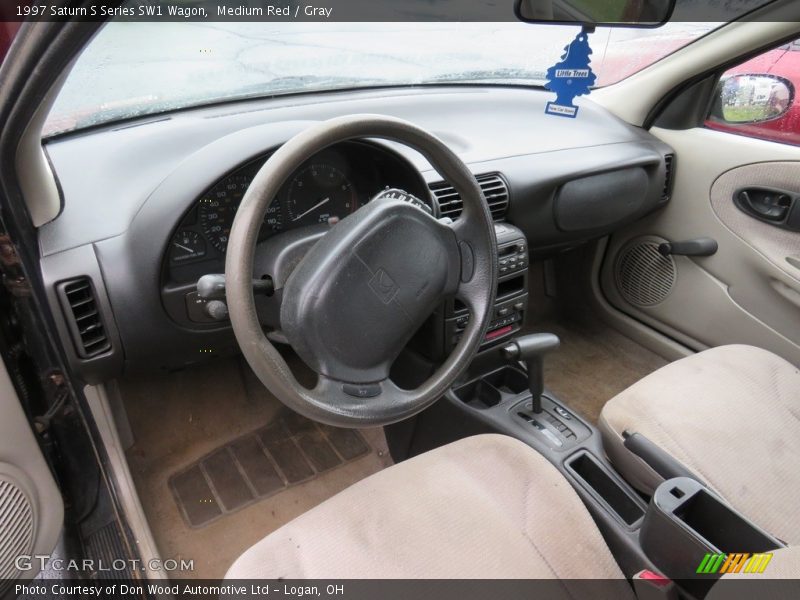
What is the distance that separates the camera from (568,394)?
2137 millimetres

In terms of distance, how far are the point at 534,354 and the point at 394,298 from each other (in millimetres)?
501

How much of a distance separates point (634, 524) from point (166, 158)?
4.38 feet

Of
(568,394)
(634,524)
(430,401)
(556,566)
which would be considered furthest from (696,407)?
(568,394)

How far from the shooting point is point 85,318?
1167 mm

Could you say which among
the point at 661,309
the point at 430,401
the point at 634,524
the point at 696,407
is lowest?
the point at 661,309

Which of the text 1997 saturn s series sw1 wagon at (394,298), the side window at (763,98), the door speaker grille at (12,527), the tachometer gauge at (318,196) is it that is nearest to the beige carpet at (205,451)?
the text 1997 saturn s series sw1 wagon at (394,298)

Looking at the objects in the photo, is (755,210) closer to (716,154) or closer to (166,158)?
(716,154)

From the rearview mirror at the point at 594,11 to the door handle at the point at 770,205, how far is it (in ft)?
2.07

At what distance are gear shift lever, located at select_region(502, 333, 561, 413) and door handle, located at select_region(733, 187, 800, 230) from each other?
0.97 m

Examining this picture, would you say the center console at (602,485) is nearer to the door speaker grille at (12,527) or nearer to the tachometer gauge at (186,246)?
the tachometer gauge at (186,246)

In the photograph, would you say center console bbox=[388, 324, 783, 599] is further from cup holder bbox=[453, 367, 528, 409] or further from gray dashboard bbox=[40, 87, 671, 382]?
gray dashboard bbox=[40, 87, 671, 382]

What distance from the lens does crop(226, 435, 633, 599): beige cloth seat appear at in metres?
0.96

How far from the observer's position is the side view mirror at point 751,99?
183cm

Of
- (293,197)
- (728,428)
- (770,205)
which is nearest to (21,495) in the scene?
(293,197)
